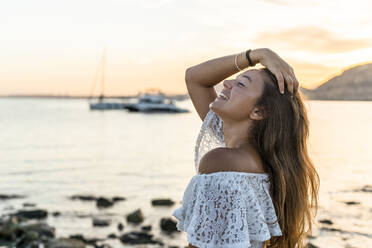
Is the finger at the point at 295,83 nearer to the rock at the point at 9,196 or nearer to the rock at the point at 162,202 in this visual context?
the rock at the point at 162,202

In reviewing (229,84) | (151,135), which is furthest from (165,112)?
(229,84)

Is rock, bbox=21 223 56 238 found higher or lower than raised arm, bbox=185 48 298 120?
lower

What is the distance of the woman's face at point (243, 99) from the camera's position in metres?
2.18

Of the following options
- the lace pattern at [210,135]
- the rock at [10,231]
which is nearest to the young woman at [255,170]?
the lace pattern at [210,135]

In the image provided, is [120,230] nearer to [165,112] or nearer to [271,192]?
[271,192]

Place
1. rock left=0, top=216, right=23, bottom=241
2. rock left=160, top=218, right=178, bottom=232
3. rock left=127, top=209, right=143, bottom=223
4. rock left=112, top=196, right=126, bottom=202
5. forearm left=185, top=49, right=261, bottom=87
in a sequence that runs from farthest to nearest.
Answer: rock left=112, top=196, right=126, bottom=202 < rock left=127, top=209, right=143, bottom=223 < rock left=160, top=218, right=178, bottom=232 < rock left=0, top=216, right=23, bottom=241 < forearm left=185, top=49, right=261, bottom=87

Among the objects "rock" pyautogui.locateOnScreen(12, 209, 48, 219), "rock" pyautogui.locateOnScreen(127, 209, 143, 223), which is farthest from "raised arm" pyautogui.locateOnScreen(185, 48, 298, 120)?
"rock" pyautogui.locateOnScreen(12, 209, 48, 219)

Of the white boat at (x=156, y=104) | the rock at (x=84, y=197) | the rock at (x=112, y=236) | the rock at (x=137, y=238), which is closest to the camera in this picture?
the rock at (x=137, y=238)

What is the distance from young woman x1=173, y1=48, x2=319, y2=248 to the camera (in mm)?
1998

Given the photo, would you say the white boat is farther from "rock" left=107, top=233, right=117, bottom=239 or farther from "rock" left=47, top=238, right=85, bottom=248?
"rock" left=47, top=238, right=85, bottom=248

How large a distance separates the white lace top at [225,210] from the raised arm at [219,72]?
19.6 inches

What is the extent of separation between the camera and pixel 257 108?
2.18 meters

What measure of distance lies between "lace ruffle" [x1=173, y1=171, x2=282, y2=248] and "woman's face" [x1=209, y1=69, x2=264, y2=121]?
0.32 m

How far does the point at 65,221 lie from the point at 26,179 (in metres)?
8.55
